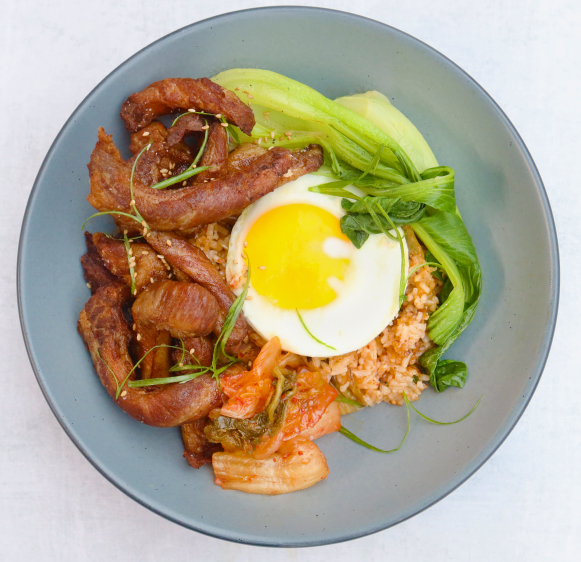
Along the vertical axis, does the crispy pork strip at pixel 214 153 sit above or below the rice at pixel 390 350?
above

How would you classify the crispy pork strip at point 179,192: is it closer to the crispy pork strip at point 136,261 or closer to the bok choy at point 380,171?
the crispy pork strip at point 136,261

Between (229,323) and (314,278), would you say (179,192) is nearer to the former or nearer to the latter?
(229,323)

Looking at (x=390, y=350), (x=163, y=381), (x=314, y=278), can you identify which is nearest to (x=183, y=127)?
(x=314, y=278)

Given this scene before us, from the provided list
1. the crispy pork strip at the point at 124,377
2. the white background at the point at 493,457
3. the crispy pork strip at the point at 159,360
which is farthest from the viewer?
the white background at the point at 493,457

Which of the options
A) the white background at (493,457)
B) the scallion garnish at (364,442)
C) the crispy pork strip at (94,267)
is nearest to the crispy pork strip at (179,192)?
the crispy pork strip at (94,267)

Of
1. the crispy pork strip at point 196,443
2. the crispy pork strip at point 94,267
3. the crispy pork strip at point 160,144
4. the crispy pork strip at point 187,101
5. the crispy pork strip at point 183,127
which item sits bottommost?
the crispy pork strip at point 196,443

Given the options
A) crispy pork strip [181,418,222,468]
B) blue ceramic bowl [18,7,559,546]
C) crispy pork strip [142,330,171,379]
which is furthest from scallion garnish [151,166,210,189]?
crispy pork strip [181,418,222,468]
